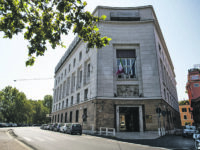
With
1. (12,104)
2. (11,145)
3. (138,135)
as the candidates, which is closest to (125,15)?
(138,135)

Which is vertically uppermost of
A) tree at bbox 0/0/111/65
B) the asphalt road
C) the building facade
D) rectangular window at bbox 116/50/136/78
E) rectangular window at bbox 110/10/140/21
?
rectangular window at bbox 110/10/140/21

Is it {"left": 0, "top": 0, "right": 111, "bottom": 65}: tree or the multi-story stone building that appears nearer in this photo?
{"left": 0, "top": 0, "right": 111, "bottom": 65}: tree

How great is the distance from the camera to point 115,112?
19562mm

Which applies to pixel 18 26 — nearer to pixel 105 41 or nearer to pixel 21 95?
pixel 105 41

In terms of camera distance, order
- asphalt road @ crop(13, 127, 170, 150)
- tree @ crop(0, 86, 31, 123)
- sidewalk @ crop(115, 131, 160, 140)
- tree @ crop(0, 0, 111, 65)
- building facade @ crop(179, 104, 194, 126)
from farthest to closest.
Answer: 1. building facade @ crop(179, 104, 194, 126)
2. tree @ crop(0, 86, 31, 123)
3. sidewalk @ crop(115, 131, 160, 140)
4. asphalt road @ crop(13, 127, 170, 150)
5. tree @ crop(0, 0, 111, 65)

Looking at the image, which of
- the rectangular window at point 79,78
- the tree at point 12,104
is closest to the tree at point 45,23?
the rectangular window at point 79,78

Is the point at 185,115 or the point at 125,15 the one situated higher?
the point at 125,15

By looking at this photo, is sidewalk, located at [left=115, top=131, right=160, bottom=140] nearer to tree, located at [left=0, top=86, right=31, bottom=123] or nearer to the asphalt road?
the asphalt road

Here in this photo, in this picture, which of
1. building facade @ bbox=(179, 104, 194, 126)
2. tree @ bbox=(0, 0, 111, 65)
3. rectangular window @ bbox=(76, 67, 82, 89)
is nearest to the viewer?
tree @ bbox=(0, 0, 111, 65)

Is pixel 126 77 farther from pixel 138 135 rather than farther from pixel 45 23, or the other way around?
pixel 45 23

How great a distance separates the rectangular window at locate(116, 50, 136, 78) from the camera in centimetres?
2159

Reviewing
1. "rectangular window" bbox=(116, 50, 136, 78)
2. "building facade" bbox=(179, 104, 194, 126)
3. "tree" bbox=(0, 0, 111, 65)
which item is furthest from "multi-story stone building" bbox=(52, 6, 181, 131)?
"building facade" bbox=(179, 104, 194, 126)

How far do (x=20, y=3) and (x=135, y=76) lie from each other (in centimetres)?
1851

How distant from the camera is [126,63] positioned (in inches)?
887
